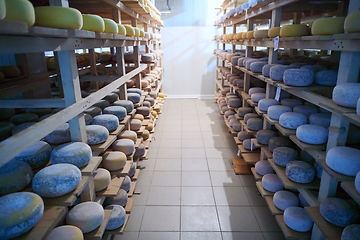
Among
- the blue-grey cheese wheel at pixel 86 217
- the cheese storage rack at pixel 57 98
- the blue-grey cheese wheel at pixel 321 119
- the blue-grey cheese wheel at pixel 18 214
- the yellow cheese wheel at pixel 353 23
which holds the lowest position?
the blue-grey cheese wheel at pixel 86 217

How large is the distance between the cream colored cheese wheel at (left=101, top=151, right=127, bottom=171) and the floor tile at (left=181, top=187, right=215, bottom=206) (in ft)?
2.79

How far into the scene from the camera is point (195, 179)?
3.11 meters

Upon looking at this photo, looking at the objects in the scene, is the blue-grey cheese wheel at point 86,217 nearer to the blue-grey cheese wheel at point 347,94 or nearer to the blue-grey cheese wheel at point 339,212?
the blue-grey cheese wheel at point 339,212

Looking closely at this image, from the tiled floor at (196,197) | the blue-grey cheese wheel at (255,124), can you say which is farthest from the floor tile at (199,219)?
the blue-grey cheese wheel at (255,124)

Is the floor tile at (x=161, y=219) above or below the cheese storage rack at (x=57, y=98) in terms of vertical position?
below

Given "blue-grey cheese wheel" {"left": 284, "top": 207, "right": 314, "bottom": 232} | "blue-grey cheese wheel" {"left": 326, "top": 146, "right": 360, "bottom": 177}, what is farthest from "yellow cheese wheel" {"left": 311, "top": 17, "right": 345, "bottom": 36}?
"blue-grey cheese wheel" {"left": 284, "top": 207, "right": 314, "bottom": 232}

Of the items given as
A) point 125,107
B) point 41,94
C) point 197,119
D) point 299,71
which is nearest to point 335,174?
point 299,71

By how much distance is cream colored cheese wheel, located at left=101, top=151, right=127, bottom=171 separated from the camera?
7.14ft

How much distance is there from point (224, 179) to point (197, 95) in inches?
179

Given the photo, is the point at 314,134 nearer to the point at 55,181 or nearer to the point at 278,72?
the point at 278,72

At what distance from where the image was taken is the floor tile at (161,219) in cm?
231

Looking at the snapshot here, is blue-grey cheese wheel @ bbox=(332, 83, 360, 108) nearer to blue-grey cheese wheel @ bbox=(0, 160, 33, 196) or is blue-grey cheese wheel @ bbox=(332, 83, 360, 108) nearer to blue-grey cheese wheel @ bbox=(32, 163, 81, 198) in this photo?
blue-grey cheese wheel @ bbox=(32, 163, 81, 198)

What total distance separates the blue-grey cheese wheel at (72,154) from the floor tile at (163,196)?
1259 mm

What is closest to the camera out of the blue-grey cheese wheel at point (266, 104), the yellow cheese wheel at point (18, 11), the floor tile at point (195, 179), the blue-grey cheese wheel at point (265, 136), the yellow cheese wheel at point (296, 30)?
the yellow cheese wheel at point (18, 11)
